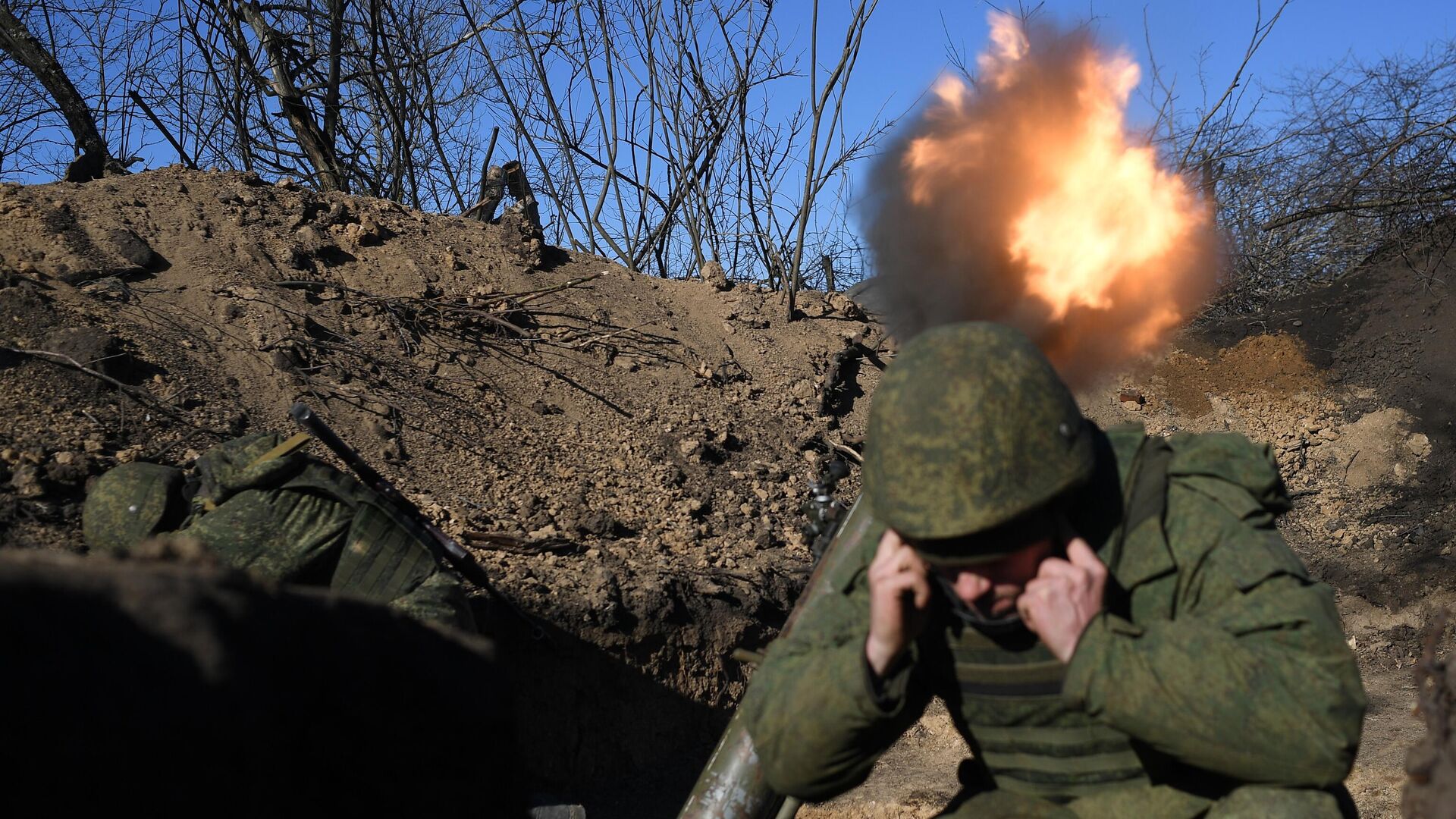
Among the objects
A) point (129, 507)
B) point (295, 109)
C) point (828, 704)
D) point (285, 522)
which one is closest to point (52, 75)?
point (295, 109)

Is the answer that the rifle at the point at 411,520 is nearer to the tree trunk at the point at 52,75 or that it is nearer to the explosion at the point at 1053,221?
the explosion at the point at 1053,221

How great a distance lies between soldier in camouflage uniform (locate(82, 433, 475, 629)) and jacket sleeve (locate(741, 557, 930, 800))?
2395mm

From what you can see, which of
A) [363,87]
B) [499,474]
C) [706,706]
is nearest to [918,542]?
[706,706]

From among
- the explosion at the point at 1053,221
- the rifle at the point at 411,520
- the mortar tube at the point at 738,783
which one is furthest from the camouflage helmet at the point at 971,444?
the rifle at the point at 411,520

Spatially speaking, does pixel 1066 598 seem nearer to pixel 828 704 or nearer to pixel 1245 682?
pixel 1245 682

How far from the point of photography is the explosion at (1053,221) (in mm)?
3514

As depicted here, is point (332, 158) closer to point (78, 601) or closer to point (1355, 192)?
point (1355, 192)

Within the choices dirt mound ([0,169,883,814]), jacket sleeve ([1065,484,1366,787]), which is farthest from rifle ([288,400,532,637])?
jacket sleeve ([1065,484,1366,787])

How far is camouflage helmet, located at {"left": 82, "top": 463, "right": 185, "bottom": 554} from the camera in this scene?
4512 millimetres

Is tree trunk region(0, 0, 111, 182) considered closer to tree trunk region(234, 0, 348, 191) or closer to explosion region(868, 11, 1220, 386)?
tree trunk region(234, 0, 348, 191)

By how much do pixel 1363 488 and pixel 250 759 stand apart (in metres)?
10.3

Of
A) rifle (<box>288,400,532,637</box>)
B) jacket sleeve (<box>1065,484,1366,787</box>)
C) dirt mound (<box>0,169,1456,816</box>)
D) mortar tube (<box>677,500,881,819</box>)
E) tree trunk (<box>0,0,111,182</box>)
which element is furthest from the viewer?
tree trunk (<box>0,0,111,182</box>)

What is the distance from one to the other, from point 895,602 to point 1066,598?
0.30 meters

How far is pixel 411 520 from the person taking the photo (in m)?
4.84
